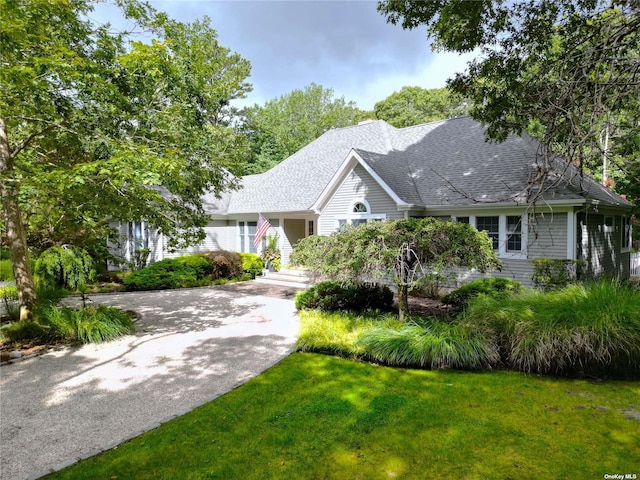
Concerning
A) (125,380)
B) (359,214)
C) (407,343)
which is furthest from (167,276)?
(407,343)

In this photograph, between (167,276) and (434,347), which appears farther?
(167,276)

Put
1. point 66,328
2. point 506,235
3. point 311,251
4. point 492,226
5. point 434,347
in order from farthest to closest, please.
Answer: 1. point 492,226
2. point 506,235
3. point 311,251
4. point 66,328
5. point 434,347

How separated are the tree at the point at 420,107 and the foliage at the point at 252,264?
2665cm

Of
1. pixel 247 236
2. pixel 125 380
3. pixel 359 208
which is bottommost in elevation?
pixel 125 380

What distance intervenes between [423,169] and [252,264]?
930cm

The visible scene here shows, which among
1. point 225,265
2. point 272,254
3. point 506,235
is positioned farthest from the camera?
point 272,254

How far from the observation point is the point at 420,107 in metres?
39.4

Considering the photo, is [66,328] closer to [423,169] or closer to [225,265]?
[225,265]

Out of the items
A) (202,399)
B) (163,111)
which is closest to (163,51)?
(163,111)

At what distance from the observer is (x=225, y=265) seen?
17.4m

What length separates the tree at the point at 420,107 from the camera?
38.6 meters

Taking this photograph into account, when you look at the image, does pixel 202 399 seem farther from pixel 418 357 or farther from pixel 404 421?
pixel 418 357

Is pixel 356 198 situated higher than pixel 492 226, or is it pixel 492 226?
pixel 356 198

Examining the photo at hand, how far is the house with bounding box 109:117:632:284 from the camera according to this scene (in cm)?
1185
